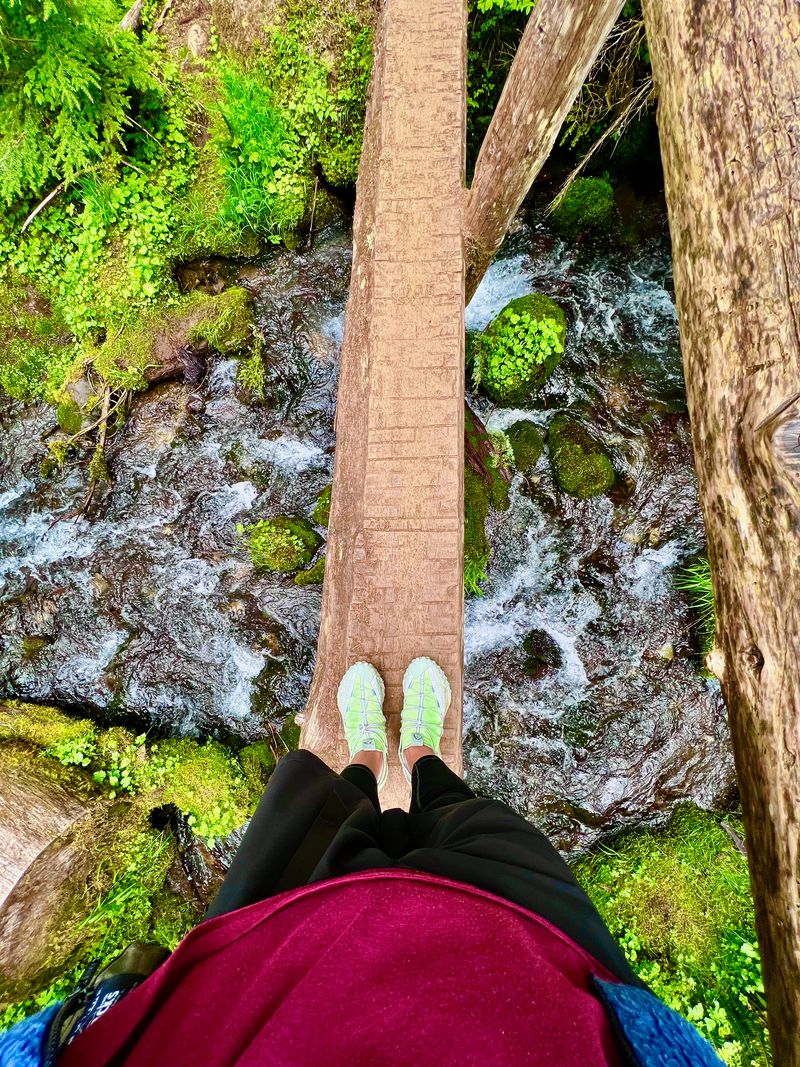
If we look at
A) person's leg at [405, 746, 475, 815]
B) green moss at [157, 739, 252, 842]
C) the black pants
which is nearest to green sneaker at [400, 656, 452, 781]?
person's leg at [405, 746, 475, 815]

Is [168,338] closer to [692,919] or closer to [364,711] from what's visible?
[364,711]

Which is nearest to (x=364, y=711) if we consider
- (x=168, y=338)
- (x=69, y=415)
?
(x=168, y=338)

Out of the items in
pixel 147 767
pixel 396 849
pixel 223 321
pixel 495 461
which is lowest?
pixel 147 767

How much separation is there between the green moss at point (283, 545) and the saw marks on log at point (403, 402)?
3.61ft

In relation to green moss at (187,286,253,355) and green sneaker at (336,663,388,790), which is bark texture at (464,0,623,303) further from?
green sneaker at (336,663,388,790)

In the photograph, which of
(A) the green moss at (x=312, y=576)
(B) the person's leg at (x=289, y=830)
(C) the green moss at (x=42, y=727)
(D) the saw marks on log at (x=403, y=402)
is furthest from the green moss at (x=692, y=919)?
(C) the green moss at (x=42, y=727)

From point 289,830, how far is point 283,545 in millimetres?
2579

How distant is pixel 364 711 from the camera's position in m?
2.42

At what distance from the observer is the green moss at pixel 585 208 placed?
4125 mm

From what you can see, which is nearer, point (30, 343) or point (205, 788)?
point (205, 788)

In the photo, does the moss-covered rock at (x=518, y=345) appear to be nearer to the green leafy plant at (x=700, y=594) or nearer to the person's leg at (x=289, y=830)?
the green leafy plant at (x=700, y=594)

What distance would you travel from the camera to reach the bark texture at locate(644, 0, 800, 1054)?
116cm

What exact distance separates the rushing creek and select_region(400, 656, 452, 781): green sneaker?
1.55m

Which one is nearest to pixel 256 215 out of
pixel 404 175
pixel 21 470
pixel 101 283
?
pixel 101 283
